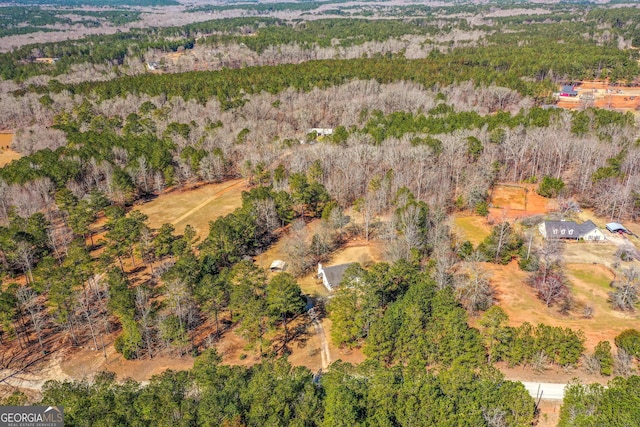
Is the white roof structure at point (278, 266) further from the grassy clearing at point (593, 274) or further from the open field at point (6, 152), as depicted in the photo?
the open field at point (6, 152)

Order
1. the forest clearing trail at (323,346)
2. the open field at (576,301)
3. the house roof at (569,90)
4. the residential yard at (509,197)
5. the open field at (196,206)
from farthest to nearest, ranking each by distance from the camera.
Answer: the house roof at (569,90) < the residential yard at (509,197) < the open field at (196,206) < the open field at (576,301) < the forest clearing trail at (323,346)

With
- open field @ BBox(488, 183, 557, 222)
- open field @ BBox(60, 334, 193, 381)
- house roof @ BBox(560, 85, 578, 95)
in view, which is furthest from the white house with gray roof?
house roof @ BBox(560, 85, 578, 95)

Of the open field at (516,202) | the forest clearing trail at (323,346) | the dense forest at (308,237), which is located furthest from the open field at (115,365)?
the open field at (516,202)

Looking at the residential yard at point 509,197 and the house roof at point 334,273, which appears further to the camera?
the residential yard at point 509,197

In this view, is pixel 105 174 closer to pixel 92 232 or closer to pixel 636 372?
pixel 92 232

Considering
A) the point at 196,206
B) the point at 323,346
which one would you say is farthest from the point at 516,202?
the point at 196,206

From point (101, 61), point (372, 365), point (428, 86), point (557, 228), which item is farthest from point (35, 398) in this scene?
point (101, 61)

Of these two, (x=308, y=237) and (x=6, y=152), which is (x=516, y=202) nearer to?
(x=308, y=237)
